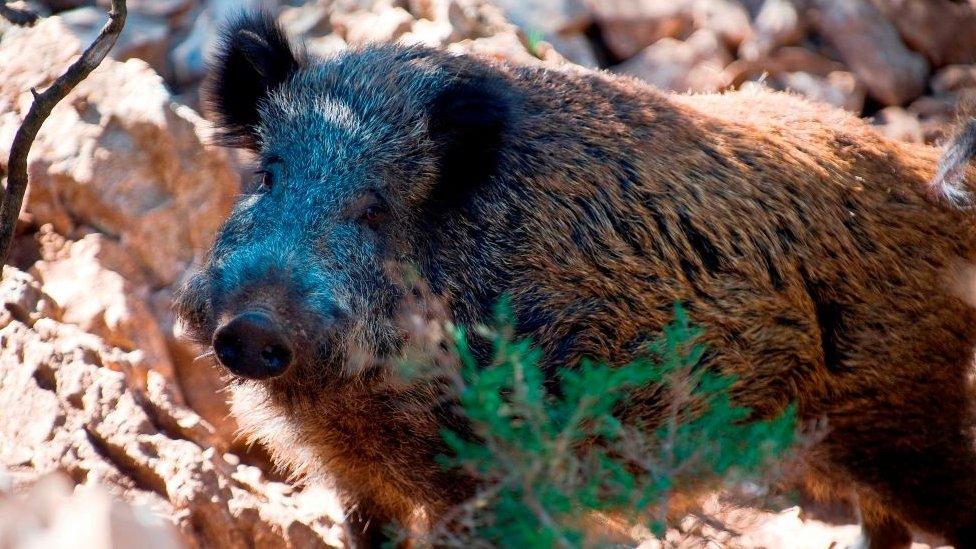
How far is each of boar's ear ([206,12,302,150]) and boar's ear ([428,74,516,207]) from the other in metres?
0.76

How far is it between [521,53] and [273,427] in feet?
9.62

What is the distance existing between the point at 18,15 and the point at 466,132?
3656 millimetres

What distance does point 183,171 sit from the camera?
6.05 meters

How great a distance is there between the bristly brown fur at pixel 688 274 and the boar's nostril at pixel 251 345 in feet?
1.10

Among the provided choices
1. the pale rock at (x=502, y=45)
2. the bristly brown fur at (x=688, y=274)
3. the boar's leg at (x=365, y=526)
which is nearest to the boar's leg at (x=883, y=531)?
the bristly brown fur at (x=688, y=274)

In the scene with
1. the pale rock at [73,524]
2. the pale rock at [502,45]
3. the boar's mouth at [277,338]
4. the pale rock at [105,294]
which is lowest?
the pale rock at [105,294]

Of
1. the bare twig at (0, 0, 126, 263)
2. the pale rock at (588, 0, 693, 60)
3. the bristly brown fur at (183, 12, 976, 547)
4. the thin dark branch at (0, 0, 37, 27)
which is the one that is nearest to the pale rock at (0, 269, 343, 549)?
the bristly brown fur at (183, 12, 976, 547)

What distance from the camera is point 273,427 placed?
4707 millimetres

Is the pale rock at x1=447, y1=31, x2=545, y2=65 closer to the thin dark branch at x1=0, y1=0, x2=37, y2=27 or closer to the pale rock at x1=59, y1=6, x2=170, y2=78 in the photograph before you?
the pale rock at x1=59, y1=6, x2=170, y2=78

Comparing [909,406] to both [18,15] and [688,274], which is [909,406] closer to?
[688,274]

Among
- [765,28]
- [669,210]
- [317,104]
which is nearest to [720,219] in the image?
[669,210]

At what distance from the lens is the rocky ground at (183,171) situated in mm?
4957

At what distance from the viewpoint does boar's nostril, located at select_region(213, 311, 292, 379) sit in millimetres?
3686

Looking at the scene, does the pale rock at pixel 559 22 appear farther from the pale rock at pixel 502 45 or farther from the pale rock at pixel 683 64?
the pale rock at pixel 502 45
